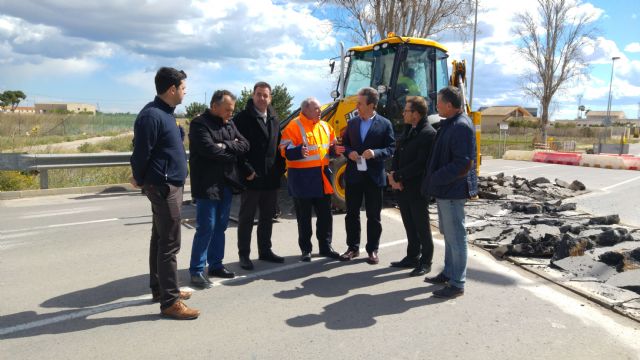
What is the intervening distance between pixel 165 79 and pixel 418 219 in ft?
9.77

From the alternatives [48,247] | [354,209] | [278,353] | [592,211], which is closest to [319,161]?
[354,209]

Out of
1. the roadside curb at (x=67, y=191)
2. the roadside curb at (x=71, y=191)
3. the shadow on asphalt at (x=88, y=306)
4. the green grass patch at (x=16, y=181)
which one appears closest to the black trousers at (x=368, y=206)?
the shadow on asphalt at (x=88, y=306)

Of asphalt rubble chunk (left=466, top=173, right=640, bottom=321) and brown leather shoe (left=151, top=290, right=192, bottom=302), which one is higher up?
asphalt rubble chunk (left=466, top=173, right=640, bottom=321)

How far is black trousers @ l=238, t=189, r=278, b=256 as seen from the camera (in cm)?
541

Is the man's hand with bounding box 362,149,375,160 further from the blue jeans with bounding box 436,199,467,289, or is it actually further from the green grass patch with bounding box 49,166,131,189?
the green grass patch with bounding box 49,166,131,189

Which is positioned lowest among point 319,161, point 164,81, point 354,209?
point 354,209

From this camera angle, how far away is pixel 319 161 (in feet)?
18.5

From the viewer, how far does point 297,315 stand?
4.15 meters

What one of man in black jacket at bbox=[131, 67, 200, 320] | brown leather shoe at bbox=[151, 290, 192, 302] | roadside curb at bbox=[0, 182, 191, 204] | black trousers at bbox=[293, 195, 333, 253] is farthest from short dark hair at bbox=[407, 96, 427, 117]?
roadside curb at bbox=[0, 182, 191, 204]

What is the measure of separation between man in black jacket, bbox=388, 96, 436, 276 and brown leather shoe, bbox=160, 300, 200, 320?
7.99 ft

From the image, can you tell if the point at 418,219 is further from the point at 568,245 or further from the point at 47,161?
the point at 47,161

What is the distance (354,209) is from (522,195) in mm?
6470

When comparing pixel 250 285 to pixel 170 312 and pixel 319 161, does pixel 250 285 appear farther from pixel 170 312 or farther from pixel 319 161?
pixel 319 161

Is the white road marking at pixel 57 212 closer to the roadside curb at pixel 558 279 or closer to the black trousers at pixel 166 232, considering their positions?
the black trousers at pixel 166 232
